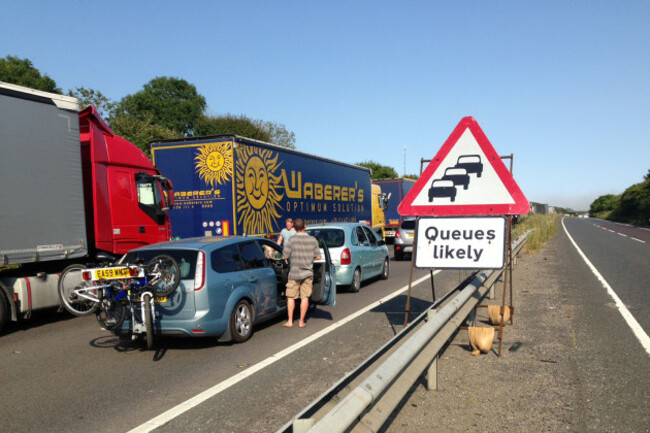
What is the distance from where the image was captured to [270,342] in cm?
718

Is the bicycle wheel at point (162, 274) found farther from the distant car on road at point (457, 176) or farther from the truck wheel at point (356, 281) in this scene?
the truck wheel at point (356, 281)

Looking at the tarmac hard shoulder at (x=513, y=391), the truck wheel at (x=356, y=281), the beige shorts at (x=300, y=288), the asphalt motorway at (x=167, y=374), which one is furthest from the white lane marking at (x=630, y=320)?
the truck wheel at (x=356, y=281)

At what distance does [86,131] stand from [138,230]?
2.14 metres

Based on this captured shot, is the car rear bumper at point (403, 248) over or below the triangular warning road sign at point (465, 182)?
below

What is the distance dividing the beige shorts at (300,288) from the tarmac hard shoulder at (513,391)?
236cm

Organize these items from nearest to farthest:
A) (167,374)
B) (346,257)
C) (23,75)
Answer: (167,374)
(346,257)
(23,75)

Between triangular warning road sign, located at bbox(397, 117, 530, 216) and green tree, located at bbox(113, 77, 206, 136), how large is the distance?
141 feet

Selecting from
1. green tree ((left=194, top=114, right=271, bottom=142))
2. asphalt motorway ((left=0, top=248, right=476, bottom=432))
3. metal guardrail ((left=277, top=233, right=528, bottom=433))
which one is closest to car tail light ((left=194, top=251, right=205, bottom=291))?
asphalt motorway ((left=0, top=248, right=476, bottom=432))

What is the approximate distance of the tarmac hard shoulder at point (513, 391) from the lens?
4.10 metres

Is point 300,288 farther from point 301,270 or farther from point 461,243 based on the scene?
point 461,243

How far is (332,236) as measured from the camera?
479 inches

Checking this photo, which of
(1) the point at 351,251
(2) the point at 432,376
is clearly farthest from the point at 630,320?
(1) the point at 351,251

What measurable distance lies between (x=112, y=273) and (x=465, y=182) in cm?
434

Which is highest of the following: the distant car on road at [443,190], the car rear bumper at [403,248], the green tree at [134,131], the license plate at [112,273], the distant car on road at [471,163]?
the green tree at [134,131]
